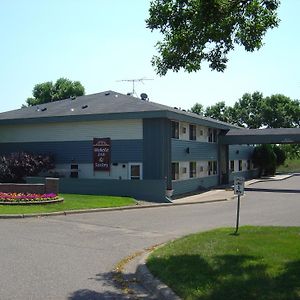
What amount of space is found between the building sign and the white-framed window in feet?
4.79

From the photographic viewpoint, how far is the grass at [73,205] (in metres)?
20.0

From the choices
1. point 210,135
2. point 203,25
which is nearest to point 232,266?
point 203,25

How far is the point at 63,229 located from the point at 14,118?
18502 mm

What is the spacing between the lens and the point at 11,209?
20000 mm

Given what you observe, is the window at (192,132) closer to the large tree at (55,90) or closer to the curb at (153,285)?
the curb at (153,285)

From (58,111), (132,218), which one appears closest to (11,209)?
(132,218)

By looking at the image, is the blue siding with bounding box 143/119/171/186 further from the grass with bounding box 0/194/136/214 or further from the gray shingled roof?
the grass with bounding box 0/194/136/214

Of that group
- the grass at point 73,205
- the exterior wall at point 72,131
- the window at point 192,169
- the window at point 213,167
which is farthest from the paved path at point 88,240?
the window at point 213,167

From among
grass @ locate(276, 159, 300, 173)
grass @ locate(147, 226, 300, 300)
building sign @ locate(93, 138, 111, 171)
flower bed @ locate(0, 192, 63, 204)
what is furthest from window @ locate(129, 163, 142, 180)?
grass @ locate(276, 159, 300, 173)

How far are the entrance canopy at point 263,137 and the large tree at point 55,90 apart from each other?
32.9 meters

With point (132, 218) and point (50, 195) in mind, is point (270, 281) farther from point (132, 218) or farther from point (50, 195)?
point (50, 195)

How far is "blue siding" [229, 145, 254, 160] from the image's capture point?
4663 centimetres

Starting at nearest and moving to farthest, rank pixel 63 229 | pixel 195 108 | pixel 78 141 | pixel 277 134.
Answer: pixel 63 229 < pixel 78 141 < pixel 277 134 < pixel 195 108

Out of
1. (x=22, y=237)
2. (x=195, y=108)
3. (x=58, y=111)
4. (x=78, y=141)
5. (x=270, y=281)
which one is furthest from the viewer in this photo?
(x=195, y=108)
